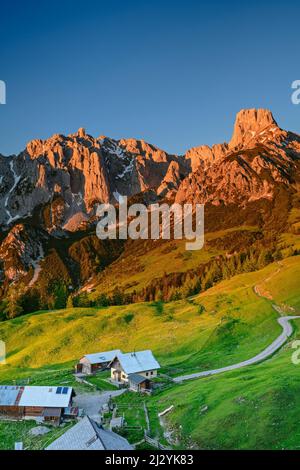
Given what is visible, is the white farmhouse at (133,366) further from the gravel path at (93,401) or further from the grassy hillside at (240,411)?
the grassy hillside at (240,411)

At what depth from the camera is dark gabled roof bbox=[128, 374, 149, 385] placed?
244 ft

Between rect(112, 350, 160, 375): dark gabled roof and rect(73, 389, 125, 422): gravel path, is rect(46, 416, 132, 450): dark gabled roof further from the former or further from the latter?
rect(112, 350, 160, 375): dark gabled roof

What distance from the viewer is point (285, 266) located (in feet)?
506

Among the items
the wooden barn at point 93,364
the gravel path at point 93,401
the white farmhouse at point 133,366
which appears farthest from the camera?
the wooden barn at point 93,364

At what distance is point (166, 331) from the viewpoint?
11262 centimetres

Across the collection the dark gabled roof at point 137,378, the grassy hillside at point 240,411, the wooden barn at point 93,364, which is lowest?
the wooden barn at point 93,364

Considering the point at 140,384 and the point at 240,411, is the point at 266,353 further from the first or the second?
the point at 240,411

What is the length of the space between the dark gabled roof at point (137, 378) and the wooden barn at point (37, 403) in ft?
40.5

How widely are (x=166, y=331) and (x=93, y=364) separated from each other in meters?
27.1

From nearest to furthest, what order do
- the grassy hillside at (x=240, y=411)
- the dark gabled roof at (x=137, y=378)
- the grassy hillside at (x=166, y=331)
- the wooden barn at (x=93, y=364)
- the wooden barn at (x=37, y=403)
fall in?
the grassy hillside at (x=240, y=411) < the wooden barn at (x=37, y=403) < the dark gabled roof at (x=137, y=378) < the wooden barn at (x=93, y=364) < the grassy hillside at (x=166, y=331)

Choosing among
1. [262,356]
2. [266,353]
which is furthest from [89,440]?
[266,353]

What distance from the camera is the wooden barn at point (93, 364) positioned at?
296 feet

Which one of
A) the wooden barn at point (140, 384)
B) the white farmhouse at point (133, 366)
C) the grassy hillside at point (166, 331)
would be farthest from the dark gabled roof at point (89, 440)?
the grassy hillside at point (166, 331)
